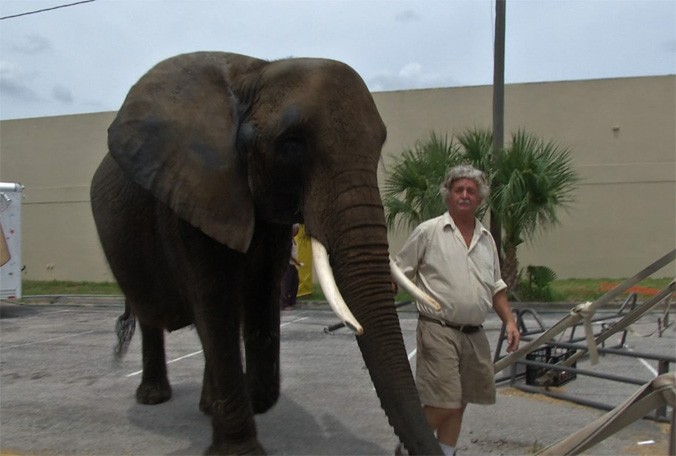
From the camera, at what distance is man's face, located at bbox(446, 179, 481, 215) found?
4.19 metres

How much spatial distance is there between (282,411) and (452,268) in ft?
7.87

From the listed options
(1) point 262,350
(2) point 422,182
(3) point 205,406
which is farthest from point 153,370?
(2) point 422,182

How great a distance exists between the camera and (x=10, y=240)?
45.5 feet

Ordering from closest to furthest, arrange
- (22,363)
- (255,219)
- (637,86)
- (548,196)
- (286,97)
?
(286,97) < (255,219) < (22,363) < (548,196) < (637,86)

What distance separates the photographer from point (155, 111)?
13.6ft

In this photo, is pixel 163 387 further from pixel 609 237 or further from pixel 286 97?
pixel 609 237

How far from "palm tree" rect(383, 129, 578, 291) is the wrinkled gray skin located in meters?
8.96

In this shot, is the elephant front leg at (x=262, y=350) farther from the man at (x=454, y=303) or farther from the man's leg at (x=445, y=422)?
the man's leg at (x=445, y=422)

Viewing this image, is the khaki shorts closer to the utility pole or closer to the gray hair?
the gray hair

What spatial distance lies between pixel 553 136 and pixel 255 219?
49.3 feet

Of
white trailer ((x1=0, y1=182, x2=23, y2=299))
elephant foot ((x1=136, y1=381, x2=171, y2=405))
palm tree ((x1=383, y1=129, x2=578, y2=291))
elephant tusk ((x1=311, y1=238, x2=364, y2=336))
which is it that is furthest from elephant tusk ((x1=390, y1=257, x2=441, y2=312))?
white trailer ((x1=0, y1=182, x2=23, y2=299))

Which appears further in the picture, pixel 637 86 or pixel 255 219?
pixel 637 86

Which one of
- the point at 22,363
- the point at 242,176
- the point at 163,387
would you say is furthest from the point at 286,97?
the point at 22,363

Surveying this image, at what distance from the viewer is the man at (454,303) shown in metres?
4.03
